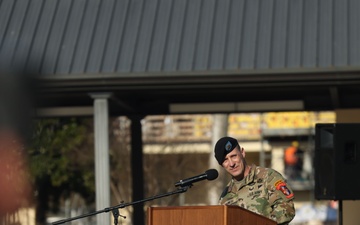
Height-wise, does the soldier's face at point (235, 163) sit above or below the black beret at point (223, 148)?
below

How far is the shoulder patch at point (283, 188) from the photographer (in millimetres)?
8133

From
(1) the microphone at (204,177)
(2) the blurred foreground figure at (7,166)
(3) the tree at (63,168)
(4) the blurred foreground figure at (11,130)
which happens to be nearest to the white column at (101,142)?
(4) the blurred foreground figure at (11,130)

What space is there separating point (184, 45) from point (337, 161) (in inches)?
120

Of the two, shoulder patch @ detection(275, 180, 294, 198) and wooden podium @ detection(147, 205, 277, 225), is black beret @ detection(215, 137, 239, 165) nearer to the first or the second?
shoulder patch @ detection(275, 180, 294, 198)

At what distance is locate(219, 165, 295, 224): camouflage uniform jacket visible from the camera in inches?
320

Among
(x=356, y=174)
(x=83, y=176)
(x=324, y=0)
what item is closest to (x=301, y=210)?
(x=83, y=176)

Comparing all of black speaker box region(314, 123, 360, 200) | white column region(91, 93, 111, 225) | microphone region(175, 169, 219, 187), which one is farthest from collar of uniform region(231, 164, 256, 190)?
Answer: white column region(91, 93, 111, 225)

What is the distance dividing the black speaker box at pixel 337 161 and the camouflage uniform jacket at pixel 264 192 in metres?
3.57

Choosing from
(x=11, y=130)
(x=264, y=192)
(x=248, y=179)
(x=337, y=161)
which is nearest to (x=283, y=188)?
(x=264, y=192)

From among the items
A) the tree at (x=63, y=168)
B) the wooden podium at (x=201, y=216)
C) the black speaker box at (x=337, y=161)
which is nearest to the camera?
the wooden podium at (x=201, y=216)

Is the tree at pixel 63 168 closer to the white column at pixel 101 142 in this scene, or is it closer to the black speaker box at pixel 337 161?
the white column at pixel 101 142

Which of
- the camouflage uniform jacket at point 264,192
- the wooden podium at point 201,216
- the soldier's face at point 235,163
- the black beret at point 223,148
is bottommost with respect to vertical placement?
the wooden podium at point 201,216

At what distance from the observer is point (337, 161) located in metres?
11.8

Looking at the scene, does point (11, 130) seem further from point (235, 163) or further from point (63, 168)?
point (63, 168)
